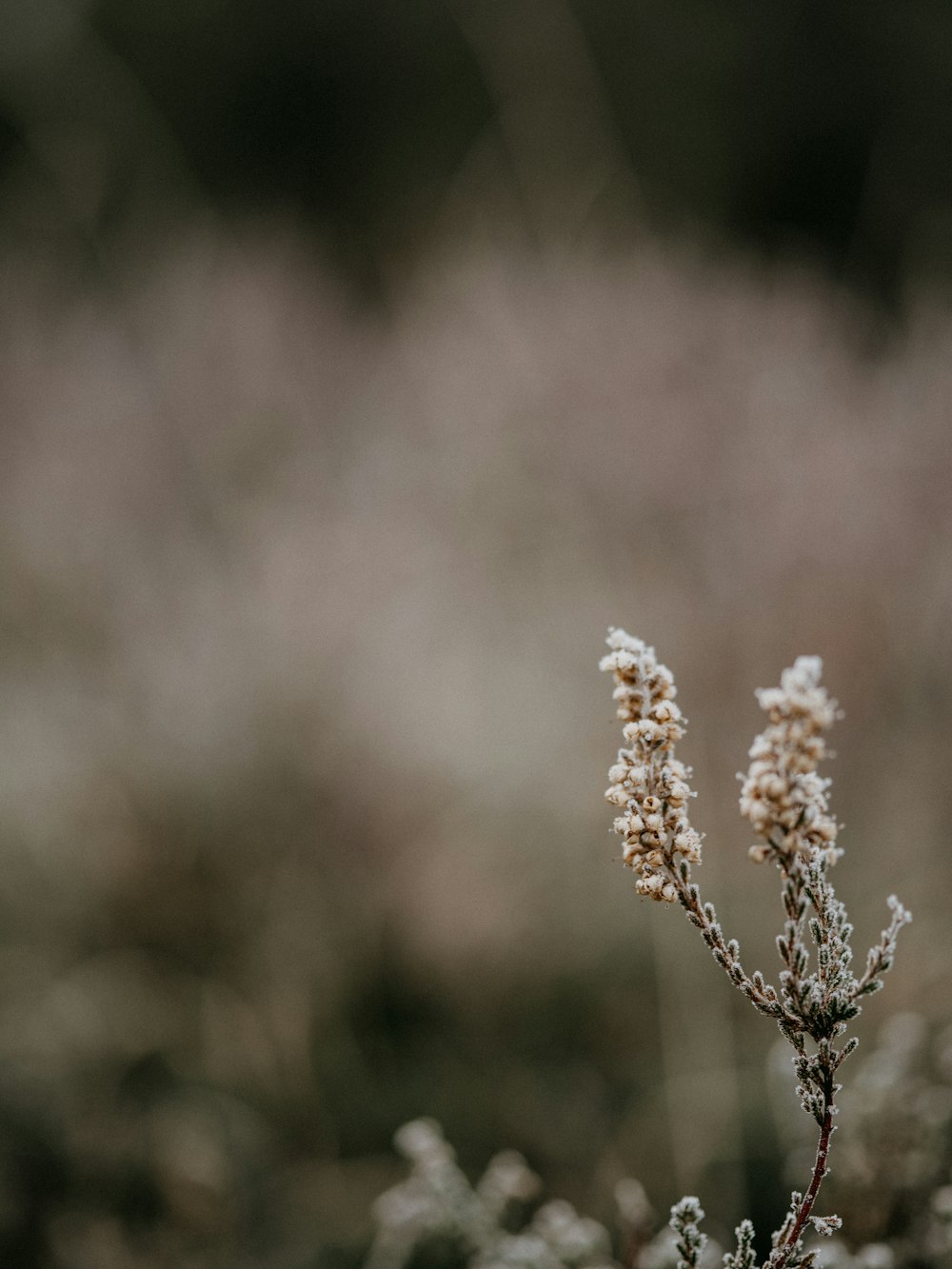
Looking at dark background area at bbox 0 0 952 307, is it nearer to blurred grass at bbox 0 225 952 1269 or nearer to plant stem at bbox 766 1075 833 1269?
blurred grass at bbox 0 225 952 1269

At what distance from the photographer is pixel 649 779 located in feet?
1.05

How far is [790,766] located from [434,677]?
119 cm

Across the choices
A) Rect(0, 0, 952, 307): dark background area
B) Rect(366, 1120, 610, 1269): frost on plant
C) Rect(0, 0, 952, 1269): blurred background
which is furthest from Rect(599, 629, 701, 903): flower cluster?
Rect(0, 0, 952, 307): dark background area

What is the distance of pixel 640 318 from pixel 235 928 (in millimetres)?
1150

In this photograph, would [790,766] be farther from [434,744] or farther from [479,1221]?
[434,744]

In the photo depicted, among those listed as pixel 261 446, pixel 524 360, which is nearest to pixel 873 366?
pixel 524 360

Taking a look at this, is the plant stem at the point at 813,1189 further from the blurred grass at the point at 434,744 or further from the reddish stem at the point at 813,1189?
the blurred grass at the point at 434,744

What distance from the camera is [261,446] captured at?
1.77 meters

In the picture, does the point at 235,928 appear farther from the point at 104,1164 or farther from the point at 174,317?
the point at 174,317

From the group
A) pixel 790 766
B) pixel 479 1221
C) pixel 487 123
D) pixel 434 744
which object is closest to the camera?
pixel 790 766

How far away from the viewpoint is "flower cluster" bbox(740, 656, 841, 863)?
276mm

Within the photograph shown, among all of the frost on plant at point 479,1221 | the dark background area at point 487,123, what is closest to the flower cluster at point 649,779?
the frost on plant at point 479,1221

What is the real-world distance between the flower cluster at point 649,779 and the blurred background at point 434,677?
400 millimetres

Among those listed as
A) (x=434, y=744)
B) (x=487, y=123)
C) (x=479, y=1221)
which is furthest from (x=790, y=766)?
(x=487, y=123)
